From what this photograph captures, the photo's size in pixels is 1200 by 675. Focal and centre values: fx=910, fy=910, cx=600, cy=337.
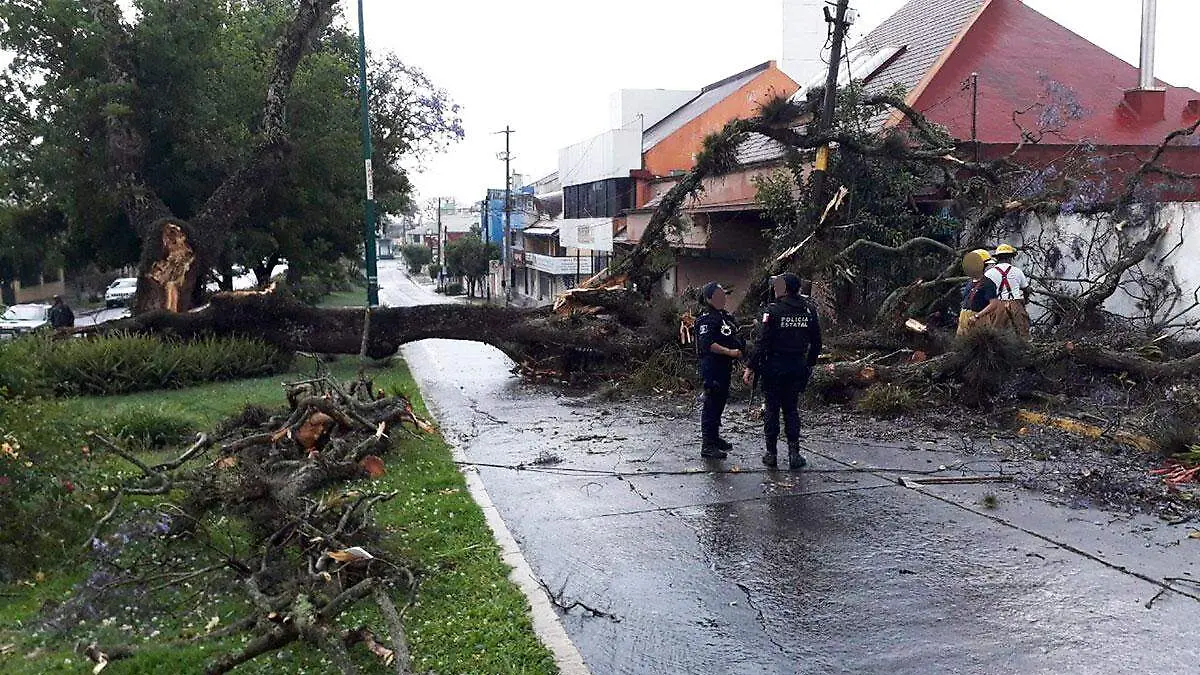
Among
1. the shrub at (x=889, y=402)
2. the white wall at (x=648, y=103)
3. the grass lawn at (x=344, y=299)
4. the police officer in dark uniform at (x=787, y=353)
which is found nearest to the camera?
the police officer in dark uniform at (x=787, y=353)

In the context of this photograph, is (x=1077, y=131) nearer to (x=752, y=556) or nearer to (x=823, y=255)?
(x=823, y=255)

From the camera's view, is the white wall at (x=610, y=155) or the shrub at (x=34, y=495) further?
the white wall at (x=610, y=155)

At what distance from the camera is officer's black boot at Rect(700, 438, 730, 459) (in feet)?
25.7

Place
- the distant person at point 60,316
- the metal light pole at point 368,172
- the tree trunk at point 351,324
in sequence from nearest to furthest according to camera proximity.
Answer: the tree trunk at point 351,324 < the distant person at point 60,316 < the metal light pole at point 368,172

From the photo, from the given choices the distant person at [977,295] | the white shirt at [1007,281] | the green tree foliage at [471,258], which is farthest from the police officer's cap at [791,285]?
the green tree foliage at [471,258]

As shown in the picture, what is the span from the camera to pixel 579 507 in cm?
671

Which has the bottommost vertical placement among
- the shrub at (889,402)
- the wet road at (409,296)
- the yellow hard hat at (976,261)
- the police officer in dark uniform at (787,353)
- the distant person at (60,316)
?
the wet road at (409,296)

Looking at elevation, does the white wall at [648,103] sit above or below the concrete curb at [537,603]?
above

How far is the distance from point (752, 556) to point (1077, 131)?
1441 centimetres

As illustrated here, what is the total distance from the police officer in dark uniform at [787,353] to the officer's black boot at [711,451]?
0.58 metres

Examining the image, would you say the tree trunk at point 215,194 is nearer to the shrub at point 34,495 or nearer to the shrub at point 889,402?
the shrub at point 34,495

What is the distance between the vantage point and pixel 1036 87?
57.8 feet

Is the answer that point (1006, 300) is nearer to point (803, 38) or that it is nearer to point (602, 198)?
point (803, 38)

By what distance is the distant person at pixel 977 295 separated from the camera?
31.4 feet
